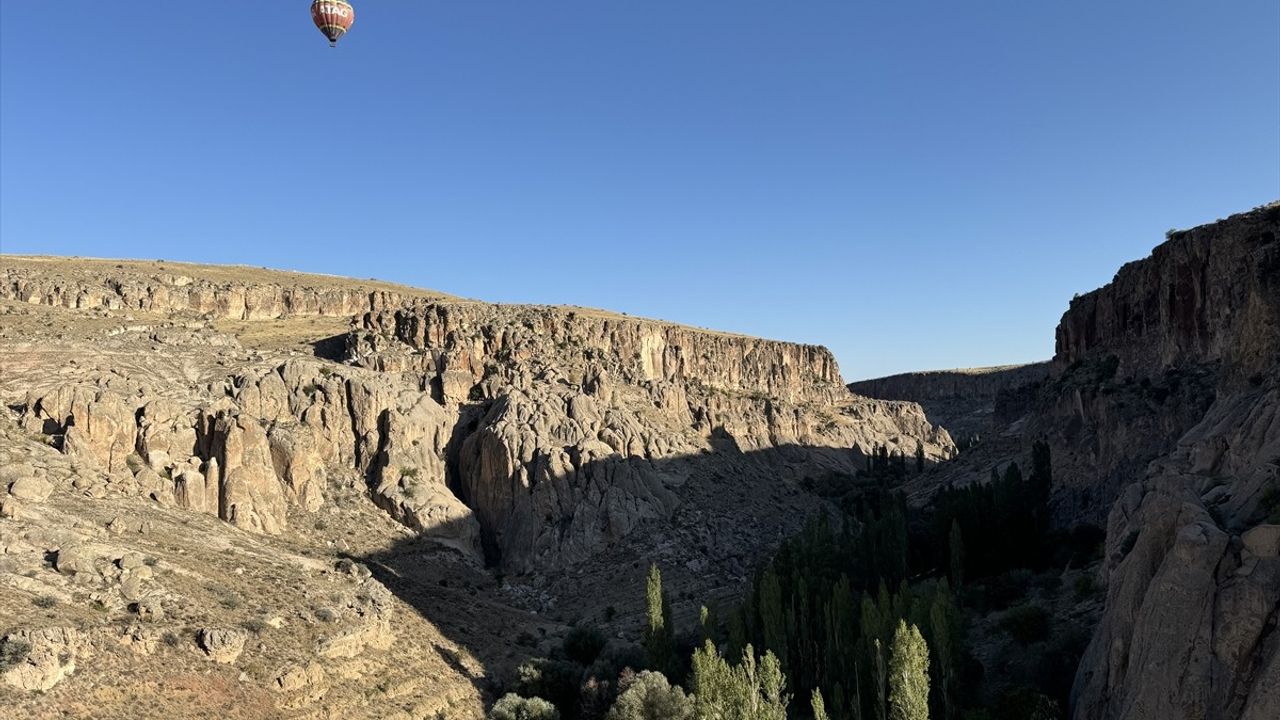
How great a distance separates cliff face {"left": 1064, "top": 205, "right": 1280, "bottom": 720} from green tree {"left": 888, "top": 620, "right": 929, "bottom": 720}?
5768 millimetres

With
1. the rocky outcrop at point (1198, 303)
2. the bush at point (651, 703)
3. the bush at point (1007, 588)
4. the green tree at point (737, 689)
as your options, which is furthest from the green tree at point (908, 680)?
the rocky outcrop at point (1198, 303)

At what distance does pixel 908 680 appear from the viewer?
101 ft

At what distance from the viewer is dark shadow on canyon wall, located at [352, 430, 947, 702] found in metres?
49.3

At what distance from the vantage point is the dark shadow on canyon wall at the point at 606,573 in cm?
4928

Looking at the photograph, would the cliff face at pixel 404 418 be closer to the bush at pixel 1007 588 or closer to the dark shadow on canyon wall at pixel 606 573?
the dark shadow on canyon wall at pixel 606 573

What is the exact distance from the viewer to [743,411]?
103 meters

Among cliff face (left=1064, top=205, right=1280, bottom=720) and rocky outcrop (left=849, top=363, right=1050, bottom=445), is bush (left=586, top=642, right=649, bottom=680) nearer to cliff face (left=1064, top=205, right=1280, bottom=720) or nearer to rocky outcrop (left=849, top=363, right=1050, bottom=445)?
cliff face (left=1064, top=205, right=1280, bottom=720)

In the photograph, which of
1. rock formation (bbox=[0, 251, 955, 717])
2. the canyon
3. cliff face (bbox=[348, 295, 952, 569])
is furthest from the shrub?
cliff face (bbox=[348, 295, 952, 569])

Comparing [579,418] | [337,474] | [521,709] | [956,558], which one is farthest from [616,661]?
[579,418]

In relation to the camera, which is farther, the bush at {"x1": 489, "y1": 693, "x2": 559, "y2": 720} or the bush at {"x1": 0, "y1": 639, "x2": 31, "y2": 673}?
the bush at {"x1": 489, "y1": 693, "x2": 559, "y2": 720}

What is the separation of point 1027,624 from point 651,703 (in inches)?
782

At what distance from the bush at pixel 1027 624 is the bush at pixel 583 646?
22861 mm

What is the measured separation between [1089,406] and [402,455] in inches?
2196

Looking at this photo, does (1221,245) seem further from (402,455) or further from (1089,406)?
(402,455)
